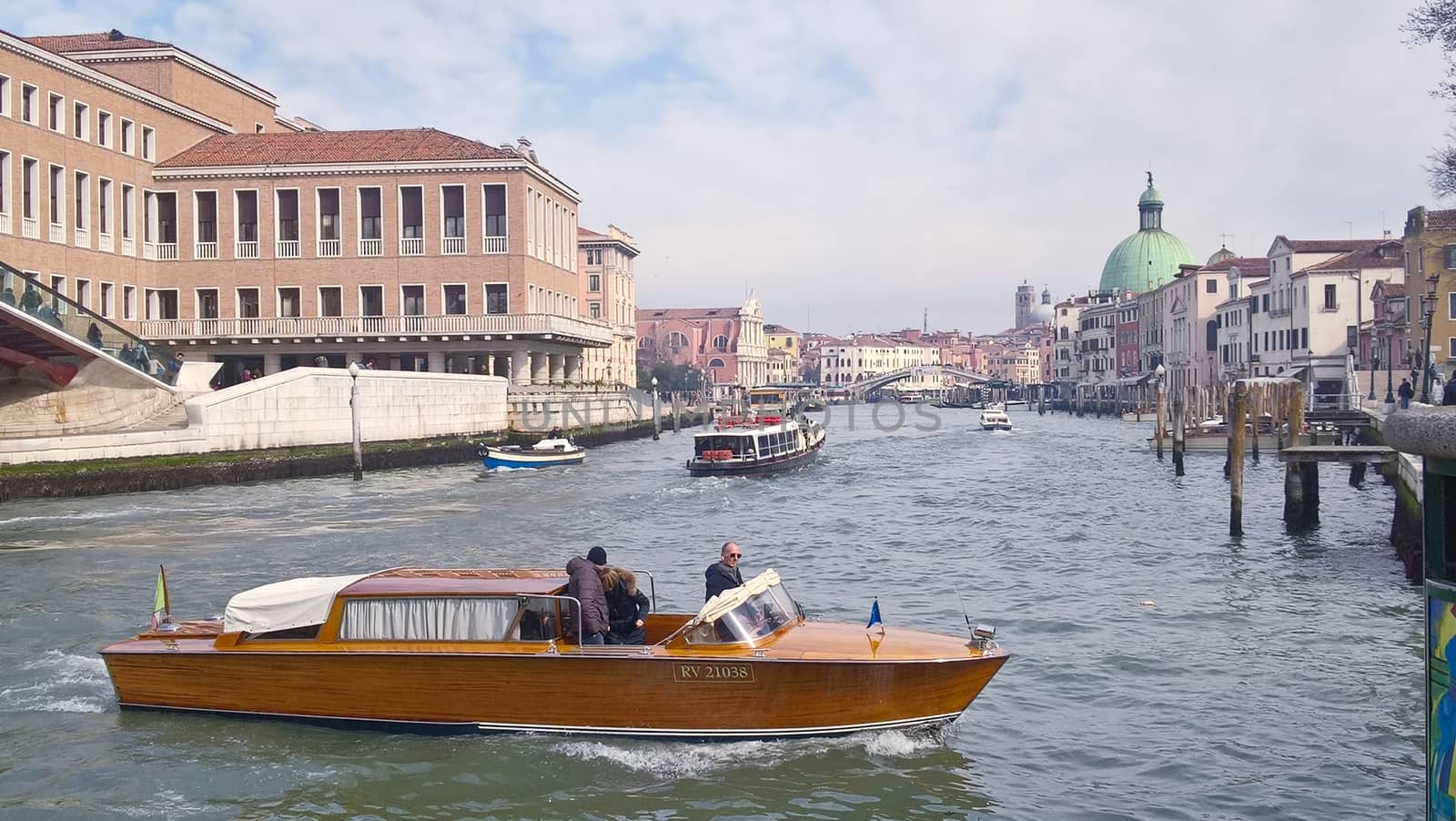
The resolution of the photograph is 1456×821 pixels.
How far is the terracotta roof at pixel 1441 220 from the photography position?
165 ft

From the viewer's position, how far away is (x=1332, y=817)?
8766 mm

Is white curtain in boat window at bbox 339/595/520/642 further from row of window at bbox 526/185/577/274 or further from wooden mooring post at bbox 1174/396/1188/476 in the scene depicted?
row of window at bbox 526/185/577/274

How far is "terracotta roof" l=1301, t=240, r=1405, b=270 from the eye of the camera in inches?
2491

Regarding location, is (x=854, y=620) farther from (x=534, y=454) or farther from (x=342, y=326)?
(x=342, y=326)

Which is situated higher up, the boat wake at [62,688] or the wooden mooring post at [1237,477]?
the wooden mooring post at [1237,477]

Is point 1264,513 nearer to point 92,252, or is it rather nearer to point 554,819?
point 554,819

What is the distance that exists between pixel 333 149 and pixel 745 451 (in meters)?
22.5

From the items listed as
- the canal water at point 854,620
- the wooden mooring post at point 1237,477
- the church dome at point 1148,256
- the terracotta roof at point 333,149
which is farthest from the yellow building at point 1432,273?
the church dome at point 1148,256

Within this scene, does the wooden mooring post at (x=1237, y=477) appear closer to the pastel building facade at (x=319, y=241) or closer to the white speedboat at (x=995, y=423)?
the pastel building facade at (x=319, y=241)

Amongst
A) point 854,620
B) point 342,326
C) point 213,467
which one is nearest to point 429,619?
point 854,620

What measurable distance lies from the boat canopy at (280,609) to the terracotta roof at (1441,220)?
5077cm

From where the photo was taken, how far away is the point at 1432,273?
1898 inches

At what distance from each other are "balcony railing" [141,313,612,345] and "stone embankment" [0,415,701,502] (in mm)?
7291

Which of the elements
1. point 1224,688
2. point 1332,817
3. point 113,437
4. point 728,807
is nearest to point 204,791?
point 728,807
